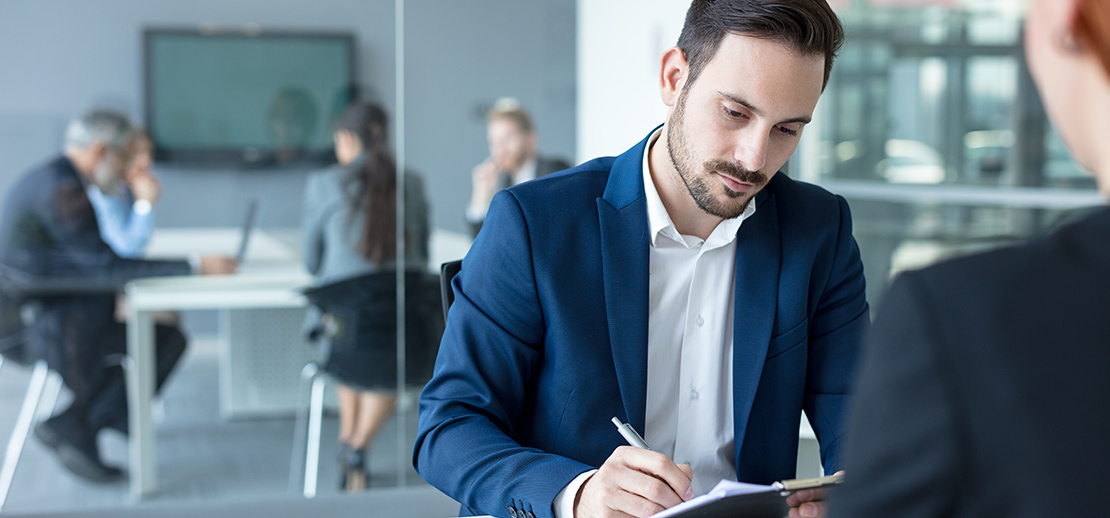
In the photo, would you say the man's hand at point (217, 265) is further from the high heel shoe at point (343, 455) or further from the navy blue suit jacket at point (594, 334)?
the navy blue suit jacket at point (594, 334)

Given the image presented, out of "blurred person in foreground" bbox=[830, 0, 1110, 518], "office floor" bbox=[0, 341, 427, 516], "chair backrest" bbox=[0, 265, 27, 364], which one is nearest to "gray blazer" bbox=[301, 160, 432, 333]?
"office floor" bbox=[0, 341, 427, 516]

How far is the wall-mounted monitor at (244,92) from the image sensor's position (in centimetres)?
294

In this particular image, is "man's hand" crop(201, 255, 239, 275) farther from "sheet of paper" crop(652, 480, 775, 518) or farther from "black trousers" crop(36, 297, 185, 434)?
"sheet of paper" crop(652, 480, 775, 518)

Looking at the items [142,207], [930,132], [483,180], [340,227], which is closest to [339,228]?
[340,227]

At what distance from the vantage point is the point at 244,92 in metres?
3.01

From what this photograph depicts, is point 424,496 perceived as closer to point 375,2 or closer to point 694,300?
point 694,300

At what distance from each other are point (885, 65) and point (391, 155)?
3.29 metres

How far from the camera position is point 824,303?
1396 mm

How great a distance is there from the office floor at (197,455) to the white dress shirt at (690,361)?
6.17 ft

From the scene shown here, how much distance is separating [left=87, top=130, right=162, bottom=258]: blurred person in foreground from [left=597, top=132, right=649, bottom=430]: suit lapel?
2.09 metres

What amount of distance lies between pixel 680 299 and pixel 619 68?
1.76 meters

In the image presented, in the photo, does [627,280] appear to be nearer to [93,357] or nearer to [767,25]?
[767,25]

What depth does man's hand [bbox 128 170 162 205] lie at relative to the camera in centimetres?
295

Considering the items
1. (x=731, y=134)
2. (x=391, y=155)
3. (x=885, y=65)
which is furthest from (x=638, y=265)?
(x=885, y=65)
